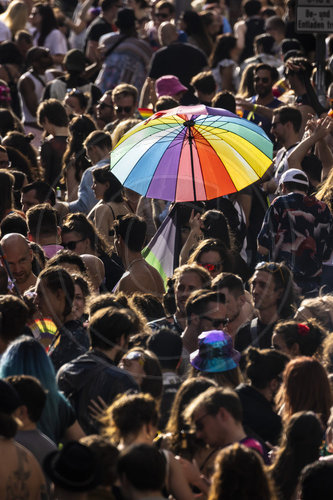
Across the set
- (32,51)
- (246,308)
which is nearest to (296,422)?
(246,308)

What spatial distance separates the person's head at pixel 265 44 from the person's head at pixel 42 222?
608 cm

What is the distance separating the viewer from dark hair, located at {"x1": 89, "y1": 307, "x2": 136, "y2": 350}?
5969mm

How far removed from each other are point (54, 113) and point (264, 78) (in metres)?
2.30

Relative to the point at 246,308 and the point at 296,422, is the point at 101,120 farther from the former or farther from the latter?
the point at 296,422

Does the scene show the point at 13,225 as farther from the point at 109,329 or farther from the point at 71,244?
the point at 109,329

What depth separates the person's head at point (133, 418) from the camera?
4938 millimetres

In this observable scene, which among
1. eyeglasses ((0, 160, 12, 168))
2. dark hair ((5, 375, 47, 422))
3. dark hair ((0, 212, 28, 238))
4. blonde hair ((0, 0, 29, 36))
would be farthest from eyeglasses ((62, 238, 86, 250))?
blonde hair ((0, 0, 29, 36))

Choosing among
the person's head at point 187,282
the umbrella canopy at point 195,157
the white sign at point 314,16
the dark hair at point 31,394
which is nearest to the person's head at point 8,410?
the dark hair at point 31,394

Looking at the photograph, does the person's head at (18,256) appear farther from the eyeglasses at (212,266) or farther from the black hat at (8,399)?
the black hat at (8,399)

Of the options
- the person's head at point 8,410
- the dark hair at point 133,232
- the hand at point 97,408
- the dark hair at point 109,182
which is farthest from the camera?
the dark hair at point 109,182

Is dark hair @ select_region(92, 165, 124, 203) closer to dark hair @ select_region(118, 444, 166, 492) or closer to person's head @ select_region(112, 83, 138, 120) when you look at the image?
person's head @ select_region(112, 83, 138, 120)

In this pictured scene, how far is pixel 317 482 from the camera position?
14.3ft

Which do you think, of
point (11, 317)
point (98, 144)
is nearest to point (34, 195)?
point (98, 144)

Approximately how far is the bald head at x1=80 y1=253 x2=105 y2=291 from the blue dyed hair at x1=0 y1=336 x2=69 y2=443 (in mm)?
2925
